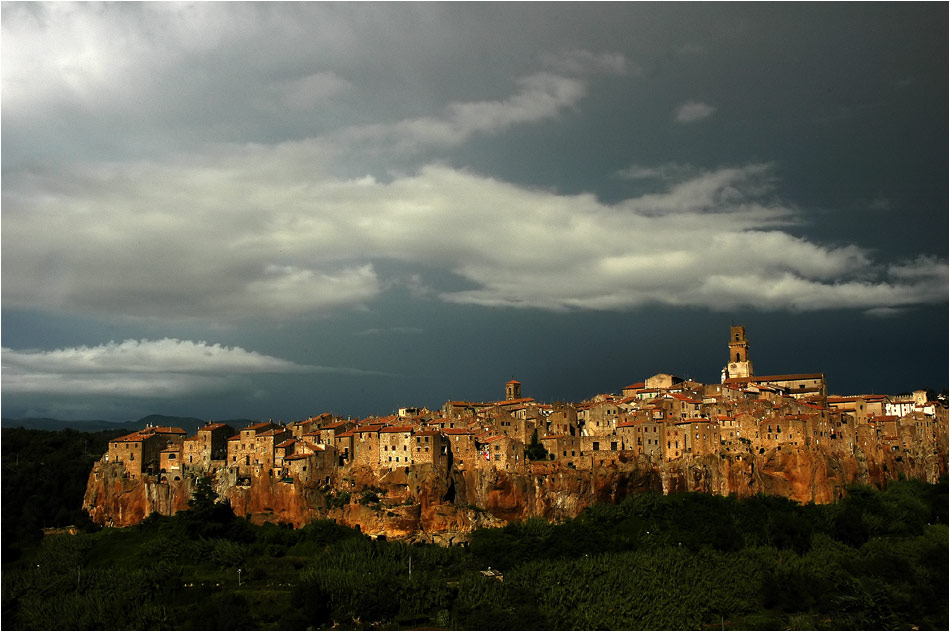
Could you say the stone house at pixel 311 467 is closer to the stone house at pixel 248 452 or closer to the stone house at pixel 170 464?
the stone house at pixel 248 452

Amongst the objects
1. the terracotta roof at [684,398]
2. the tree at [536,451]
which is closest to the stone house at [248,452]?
the tree at [536,451]

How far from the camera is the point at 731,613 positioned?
5962 cm

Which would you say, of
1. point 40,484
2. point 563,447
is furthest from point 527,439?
point 40,484

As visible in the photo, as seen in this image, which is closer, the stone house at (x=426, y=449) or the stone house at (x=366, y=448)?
the stone house at (x=426, y=449)

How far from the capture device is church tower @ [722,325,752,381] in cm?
11450

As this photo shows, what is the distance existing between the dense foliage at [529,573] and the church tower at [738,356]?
139ft

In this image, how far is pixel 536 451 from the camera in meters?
75.0

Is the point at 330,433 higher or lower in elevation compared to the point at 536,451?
higher

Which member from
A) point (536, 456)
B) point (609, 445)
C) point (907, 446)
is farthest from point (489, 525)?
point (907, 446)

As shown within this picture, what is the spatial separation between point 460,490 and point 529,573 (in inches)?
450

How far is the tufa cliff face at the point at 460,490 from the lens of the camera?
68.4 m

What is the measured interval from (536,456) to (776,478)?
65.0 ft

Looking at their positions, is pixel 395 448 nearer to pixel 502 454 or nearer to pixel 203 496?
pixel 502 454

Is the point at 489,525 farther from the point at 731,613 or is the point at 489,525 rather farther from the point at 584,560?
the point at 731,613
